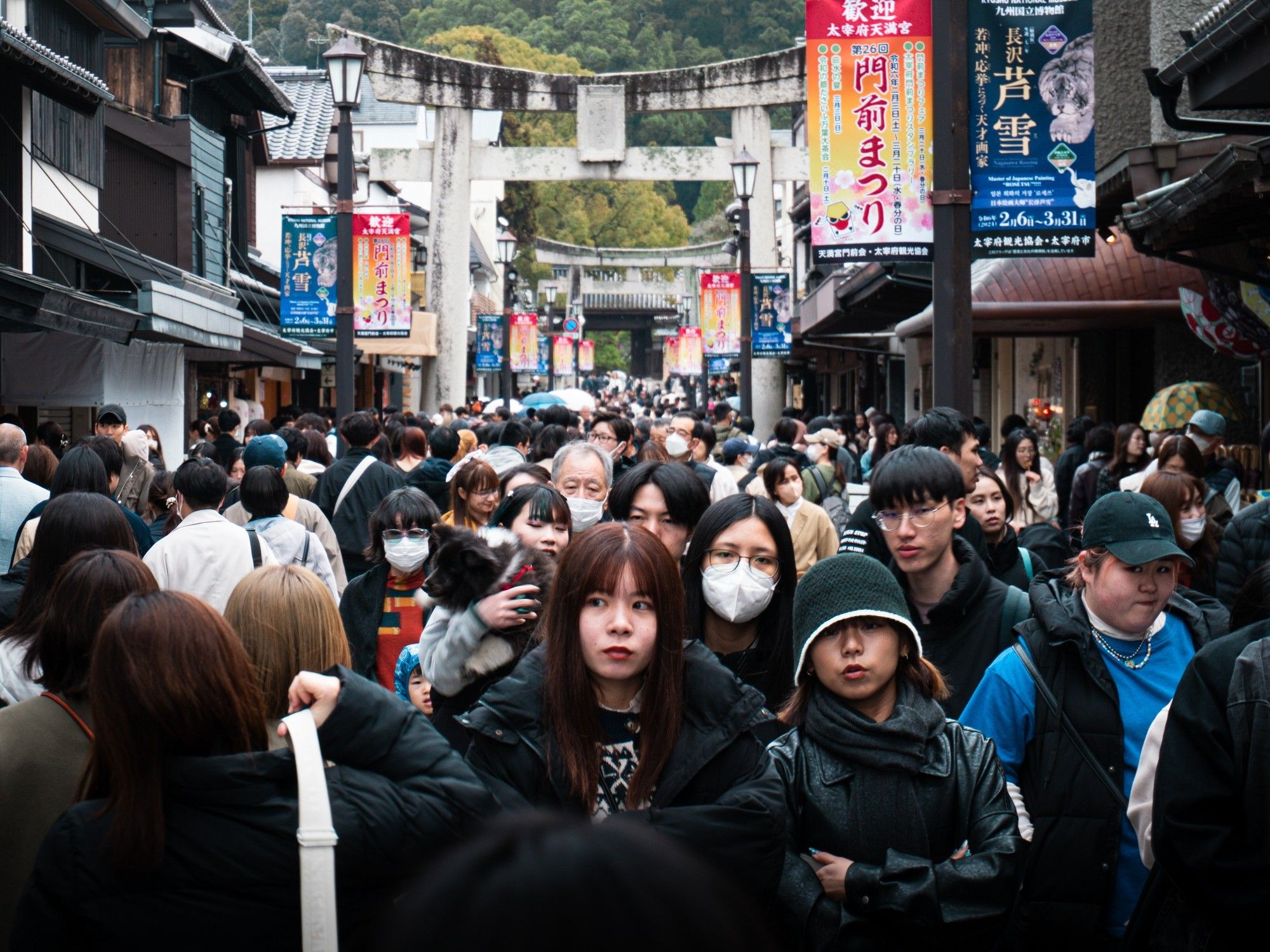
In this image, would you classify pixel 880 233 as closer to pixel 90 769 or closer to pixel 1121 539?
pixel 1121 539

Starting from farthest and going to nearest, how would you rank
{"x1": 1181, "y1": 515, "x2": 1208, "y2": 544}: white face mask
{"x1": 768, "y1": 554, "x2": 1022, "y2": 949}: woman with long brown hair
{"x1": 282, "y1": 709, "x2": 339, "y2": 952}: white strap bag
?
{"x1": 1181, "y1": 515, "x2": 1208, "y2": 544}: white face mask → {"x1": 768, "y1": 554, "x2": 1022, "y2": 949}: woman with long brown hair → {"x1": 282, "y1": 709, "x2": 339, "y2": 952}: white strap bag

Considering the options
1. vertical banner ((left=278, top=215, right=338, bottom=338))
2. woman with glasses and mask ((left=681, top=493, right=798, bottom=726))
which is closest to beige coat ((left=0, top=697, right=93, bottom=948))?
woman with glasses and mask ((left=681, top=493, right=798, bottom=726))

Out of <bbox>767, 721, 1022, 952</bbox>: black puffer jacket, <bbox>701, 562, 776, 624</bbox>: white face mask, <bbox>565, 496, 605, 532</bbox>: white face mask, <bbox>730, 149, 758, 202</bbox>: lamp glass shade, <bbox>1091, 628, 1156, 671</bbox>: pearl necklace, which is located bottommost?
<bbox>767, 721, 1022, 952</bbox>: black puffer jacket

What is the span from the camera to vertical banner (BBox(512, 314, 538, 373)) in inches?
1586

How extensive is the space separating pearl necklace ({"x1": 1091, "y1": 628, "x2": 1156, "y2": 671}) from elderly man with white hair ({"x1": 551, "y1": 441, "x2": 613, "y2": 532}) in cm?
334

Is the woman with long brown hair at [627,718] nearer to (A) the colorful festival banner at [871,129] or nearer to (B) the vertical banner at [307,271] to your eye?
(A) the colorful festival banner at [871,129]

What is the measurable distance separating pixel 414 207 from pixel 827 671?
37.4 meters

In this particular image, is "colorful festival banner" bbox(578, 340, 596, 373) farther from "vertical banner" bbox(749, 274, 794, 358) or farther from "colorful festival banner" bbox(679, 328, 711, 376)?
"vertical banner" bbox(749, 274, 794, 358)

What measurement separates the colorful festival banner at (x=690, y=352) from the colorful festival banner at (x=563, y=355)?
8.21 m

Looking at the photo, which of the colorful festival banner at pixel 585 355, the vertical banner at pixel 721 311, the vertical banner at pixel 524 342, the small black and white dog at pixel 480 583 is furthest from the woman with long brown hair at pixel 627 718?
the colorful festival banner at pixel 585 355

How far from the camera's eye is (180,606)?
110 inches

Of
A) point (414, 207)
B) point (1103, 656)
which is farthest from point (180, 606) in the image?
point (414, 207)

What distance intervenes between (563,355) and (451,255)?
24.1 m

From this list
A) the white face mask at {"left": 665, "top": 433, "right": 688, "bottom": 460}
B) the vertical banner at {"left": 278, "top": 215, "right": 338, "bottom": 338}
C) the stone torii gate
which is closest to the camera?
the white face mask at {"left": 665, "top": 433, "right": 688, "bottom": 460}
